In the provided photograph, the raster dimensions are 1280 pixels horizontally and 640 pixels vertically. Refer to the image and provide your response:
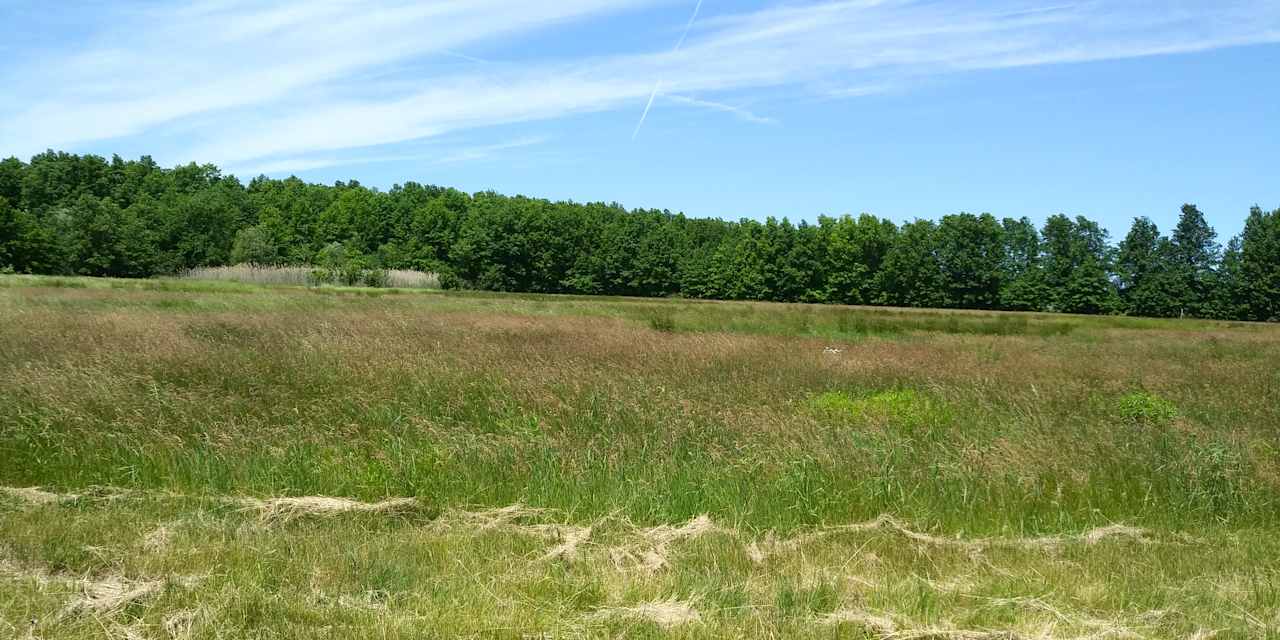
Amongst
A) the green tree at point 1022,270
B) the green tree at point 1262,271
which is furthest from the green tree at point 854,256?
the green tree at point 1262,271

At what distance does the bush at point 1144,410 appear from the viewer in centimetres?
1062

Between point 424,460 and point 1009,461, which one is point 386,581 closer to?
point 424,460

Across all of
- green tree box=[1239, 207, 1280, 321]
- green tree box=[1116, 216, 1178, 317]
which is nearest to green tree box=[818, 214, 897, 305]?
green tree box=[1116, 216, 1178, 317]

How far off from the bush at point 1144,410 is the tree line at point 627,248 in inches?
2980

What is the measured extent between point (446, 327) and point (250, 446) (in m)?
11.7

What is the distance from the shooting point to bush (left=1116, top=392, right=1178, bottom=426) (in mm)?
10617

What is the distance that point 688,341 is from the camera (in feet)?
59.0

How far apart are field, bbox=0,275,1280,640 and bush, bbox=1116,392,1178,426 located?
47 mm

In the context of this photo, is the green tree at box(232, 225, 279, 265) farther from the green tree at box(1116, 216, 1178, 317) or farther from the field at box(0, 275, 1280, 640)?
the green tree at box(1116, 216, 1178, 317)

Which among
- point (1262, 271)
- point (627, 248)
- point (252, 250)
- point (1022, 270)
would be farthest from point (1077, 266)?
point (252, 250)

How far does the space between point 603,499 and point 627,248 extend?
3894 inches

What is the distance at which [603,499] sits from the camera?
6.65m

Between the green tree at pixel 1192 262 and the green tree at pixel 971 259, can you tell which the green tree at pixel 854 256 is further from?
the green tree at pixel 1192 262

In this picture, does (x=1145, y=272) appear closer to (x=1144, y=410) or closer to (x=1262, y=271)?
(x=1262, y=271)
